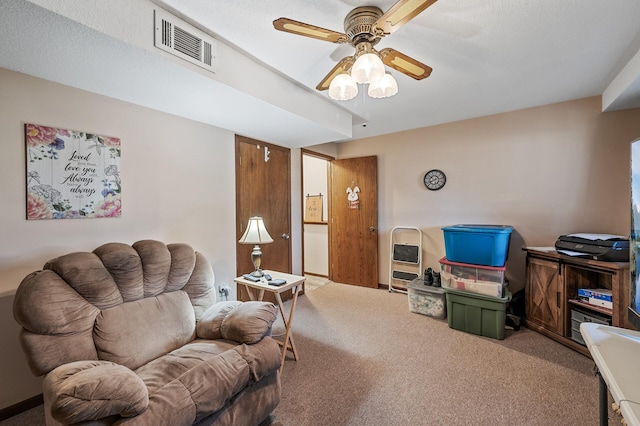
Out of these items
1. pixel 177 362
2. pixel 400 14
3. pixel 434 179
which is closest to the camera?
pixel 400 14

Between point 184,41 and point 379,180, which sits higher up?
point 184,41

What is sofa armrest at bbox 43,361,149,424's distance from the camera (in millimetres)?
1013

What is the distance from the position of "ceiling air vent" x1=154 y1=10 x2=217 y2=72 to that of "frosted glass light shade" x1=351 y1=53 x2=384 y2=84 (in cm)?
98

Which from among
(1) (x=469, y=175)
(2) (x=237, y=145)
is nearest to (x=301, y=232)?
(2) (x=237, y=145)

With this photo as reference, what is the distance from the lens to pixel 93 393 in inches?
41.5

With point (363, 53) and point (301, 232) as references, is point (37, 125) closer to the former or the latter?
point (363, 53)

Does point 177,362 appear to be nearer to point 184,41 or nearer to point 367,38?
point 184,41

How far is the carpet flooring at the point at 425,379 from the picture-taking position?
1645 mm

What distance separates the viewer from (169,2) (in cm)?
144

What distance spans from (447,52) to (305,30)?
3.86ft

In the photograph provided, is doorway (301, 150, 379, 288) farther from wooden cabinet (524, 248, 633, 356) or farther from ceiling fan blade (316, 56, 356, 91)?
ceiling fan blade (316, 56, 356, 91)

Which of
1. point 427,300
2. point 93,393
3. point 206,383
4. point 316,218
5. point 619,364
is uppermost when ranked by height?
point 316,218

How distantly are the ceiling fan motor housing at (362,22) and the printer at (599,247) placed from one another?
2488 millimetres

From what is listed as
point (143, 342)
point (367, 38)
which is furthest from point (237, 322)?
point (367, 38)
